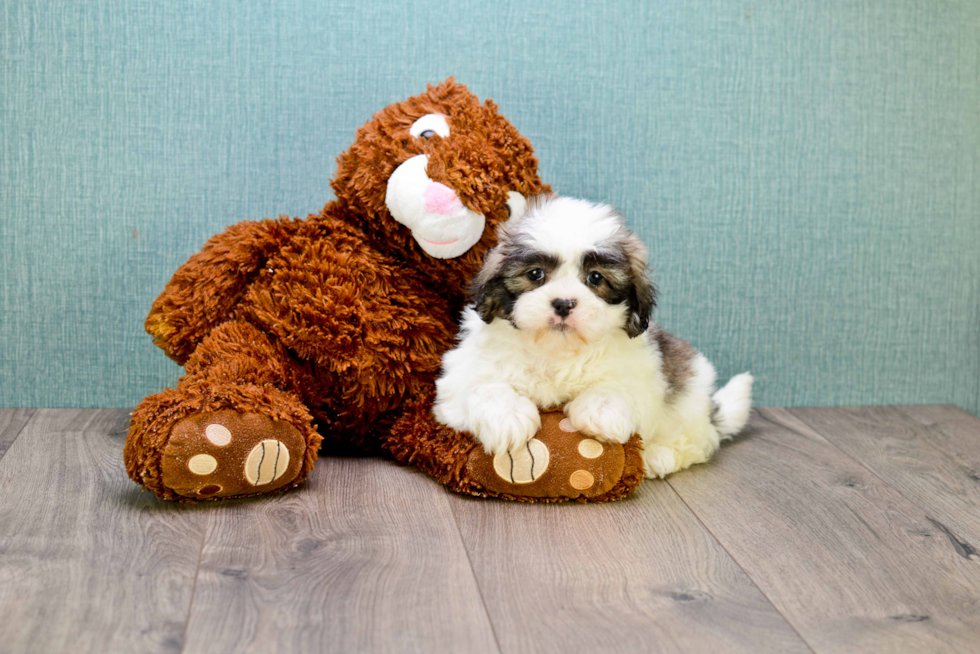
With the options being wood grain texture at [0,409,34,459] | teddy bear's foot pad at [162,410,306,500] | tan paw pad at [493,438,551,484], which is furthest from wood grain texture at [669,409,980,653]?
wood grain texture at [0,409,34,459]

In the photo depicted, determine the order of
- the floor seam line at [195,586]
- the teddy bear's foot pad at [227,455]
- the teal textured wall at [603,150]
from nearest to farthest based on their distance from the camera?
1. the floor seam line at [195,586]
2. the teddy bear's foot pad at [227,455]
3. the teal textured wall at [603,150]

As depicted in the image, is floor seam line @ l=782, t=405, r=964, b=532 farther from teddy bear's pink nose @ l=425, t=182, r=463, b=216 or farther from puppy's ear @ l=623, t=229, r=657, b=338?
teddy bear's pink nose @ l=425, t=182, r=463, b=216

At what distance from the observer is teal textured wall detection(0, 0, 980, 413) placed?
2.06m

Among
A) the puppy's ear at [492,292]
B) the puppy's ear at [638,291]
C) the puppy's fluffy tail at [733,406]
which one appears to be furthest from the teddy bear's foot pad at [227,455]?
the puppy's fluffy tail at [733,406]

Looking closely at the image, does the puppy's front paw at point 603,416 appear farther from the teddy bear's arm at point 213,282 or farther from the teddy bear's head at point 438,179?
the teddy bear's arm at point 213,282

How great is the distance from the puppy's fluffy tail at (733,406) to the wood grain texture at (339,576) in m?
0.65

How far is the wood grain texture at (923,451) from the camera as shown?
1684mm

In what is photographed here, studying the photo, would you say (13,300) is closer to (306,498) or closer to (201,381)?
(201,381)

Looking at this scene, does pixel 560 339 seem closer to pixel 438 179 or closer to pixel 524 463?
pixel 524 463

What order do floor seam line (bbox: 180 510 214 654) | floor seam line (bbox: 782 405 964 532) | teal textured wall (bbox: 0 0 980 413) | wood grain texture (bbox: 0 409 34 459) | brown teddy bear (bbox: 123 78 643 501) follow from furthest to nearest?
1. teal textured wall (bbox: 0 0 980 413)
2. wood grain texture (bbox: 0 409 34 459)
3. floor seam line (bbox: 782 405 964 532)
4. brown teddy bear (bbox: 123 78 643 501)
5. floor seam line (bbox: 180 510 214 654)

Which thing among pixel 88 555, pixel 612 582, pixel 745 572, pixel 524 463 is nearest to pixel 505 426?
pixel 524 463

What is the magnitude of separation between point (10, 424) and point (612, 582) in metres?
1.37

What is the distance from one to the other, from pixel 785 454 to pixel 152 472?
1.25m

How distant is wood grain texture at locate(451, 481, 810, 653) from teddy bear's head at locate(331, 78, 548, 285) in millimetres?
466
